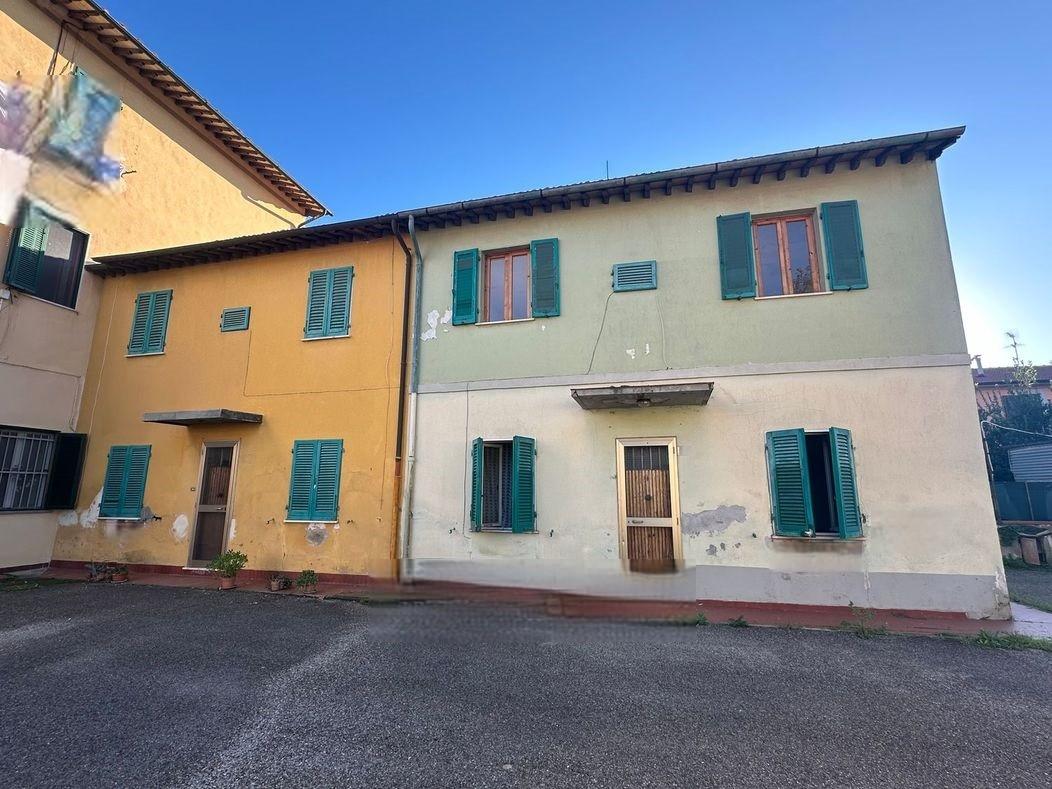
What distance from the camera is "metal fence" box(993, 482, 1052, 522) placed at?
14.3 metres

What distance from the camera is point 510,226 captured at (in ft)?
27.8

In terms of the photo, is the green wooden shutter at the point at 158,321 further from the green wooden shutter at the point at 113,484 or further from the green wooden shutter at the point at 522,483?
the green wooden shutter at the point at 522,483

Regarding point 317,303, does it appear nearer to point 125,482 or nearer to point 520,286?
point 520,286

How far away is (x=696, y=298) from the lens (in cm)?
750

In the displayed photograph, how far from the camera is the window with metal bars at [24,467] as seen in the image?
906 centimetres

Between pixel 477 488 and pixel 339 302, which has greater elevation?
pixel 339 302

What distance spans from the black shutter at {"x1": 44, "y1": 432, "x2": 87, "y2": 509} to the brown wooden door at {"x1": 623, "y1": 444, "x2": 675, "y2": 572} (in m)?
10.3

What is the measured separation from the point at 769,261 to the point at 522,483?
4.81 meters

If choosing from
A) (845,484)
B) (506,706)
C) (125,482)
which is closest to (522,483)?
(506,706)

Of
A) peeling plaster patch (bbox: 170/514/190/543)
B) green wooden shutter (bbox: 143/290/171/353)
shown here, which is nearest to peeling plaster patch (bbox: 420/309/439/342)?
peeling plaster patch (bbox: 170/514/190/543)

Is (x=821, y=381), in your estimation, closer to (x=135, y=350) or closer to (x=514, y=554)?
(x=514, y=554)

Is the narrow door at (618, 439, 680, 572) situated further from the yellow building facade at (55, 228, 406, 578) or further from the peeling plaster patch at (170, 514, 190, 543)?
the peeling plaster patch at (170, 514, 190, 543)

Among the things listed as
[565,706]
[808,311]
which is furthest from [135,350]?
[808,311]

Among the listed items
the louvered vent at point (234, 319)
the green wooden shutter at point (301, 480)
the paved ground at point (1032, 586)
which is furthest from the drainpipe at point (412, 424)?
the paved ground at point (1032, 586)
